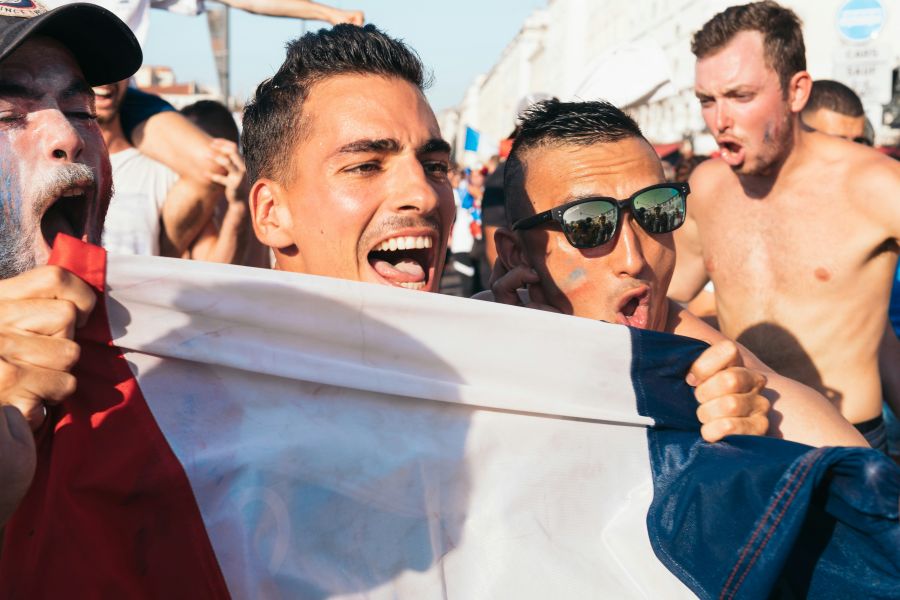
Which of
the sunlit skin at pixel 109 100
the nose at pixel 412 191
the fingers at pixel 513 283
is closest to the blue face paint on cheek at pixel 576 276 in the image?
the fingers at pixel 513 283

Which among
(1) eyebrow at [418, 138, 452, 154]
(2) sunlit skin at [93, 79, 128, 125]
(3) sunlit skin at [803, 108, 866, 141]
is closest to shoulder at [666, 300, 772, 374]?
(1) eyebrow at [418, 138, 452, 154]

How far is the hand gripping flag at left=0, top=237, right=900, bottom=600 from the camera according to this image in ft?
5.92

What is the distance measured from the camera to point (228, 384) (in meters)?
2.02

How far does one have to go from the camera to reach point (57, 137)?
2.13m

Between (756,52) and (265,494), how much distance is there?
358 cm

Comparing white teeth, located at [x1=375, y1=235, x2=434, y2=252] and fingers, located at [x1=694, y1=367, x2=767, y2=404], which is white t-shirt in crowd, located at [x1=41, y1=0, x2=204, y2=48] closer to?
white teeth, located at [x1=375, y1=235, x2=434, y2=252]

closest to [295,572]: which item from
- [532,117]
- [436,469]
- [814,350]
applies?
[436,469]

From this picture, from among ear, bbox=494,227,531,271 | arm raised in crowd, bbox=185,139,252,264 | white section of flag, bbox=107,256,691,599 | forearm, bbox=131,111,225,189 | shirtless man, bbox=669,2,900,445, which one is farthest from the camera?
shirtless man, bbox=669,2,900,445

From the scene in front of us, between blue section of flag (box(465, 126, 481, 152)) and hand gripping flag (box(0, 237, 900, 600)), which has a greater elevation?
hand gripping flag (box(0, 237, 900, 600))

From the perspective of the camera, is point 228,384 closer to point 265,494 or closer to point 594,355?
point 265,494

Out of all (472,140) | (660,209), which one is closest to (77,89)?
(660,209)

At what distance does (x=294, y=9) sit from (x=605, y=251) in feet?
9.33

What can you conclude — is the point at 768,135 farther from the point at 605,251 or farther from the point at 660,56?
the point at 660,56

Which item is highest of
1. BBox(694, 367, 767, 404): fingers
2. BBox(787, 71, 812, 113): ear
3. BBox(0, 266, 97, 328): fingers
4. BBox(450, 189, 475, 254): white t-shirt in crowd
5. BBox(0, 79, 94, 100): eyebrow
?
BBox(787, 71, 812, 113): ear
